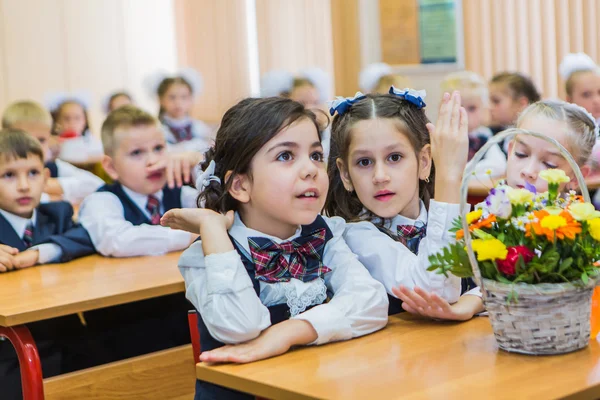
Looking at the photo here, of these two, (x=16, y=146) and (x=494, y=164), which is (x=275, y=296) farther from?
(x=494, y=164)

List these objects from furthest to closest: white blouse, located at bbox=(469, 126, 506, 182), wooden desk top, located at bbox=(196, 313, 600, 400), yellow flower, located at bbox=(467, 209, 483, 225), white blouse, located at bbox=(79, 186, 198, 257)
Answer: white blouse, located at bbox=(469, 126, 506, 182), white blouse, located at bbox=(79, 186, 198, 257), yellow flower, located at bbox=(467, 209, 483, 225), wooden desk top, located at bbox=(196, 313, 600, 400)

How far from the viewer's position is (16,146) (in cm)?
350

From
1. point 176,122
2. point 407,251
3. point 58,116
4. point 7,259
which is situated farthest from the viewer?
point 58,116

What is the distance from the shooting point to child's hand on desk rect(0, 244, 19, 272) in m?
3.13

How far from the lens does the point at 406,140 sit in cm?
234

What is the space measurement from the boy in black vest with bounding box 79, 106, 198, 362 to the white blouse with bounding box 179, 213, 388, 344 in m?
1.04

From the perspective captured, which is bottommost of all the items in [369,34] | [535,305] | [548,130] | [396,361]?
[396,361]

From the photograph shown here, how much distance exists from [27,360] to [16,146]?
1.30 metres

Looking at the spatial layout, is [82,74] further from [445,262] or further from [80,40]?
[445,262]

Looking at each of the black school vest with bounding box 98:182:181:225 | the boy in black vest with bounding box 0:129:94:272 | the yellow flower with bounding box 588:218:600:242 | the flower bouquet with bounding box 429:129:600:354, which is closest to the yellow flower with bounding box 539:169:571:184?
the flower bouquet with bounding box 429:129:600:354

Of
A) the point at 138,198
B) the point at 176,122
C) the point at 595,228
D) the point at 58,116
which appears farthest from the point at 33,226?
the point at 58,116

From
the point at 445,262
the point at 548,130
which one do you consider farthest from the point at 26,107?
the point at 445,262

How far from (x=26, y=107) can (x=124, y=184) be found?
3162mm

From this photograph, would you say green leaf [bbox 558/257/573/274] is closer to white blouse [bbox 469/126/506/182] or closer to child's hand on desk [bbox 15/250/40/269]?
child's hand on desk [bbox 15/250/40/269]
